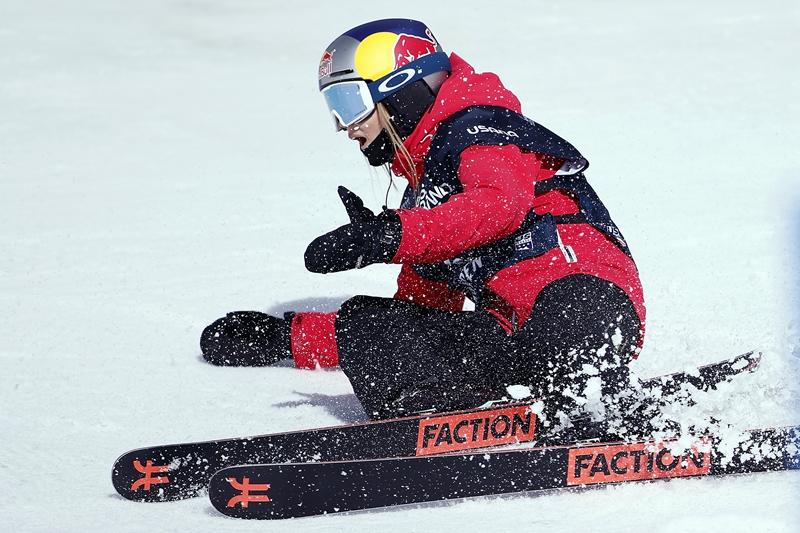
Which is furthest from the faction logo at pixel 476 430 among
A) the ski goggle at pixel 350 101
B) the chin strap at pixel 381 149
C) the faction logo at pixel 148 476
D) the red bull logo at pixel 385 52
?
the red bull logo at pixel 385 52

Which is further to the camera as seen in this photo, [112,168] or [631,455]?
[112,168]

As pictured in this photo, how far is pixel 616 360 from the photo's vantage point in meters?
3.75

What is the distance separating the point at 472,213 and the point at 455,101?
1.61 ft

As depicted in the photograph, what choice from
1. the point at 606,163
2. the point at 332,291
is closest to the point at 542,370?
the point at 332,291

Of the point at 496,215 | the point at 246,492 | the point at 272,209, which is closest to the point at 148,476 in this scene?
the point at 246,492

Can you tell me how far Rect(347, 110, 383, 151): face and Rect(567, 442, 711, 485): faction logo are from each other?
1.22m

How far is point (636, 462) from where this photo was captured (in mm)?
3482

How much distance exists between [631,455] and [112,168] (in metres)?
4.80

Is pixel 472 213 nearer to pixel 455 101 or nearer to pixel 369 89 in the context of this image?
pixel 455 101

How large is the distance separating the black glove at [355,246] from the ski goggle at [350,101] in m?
0.57

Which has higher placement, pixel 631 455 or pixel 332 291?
pixel 631 455

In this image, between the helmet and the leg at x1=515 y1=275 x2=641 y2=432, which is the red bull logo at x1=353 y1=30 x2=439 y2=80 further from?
the leg at x1=515 y1=275 x2=641 y2=432

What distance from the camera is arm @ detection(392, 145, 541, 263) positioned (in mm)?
3555

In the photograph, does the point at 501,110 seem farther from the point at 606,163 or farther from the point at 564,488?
the point at 606,163
